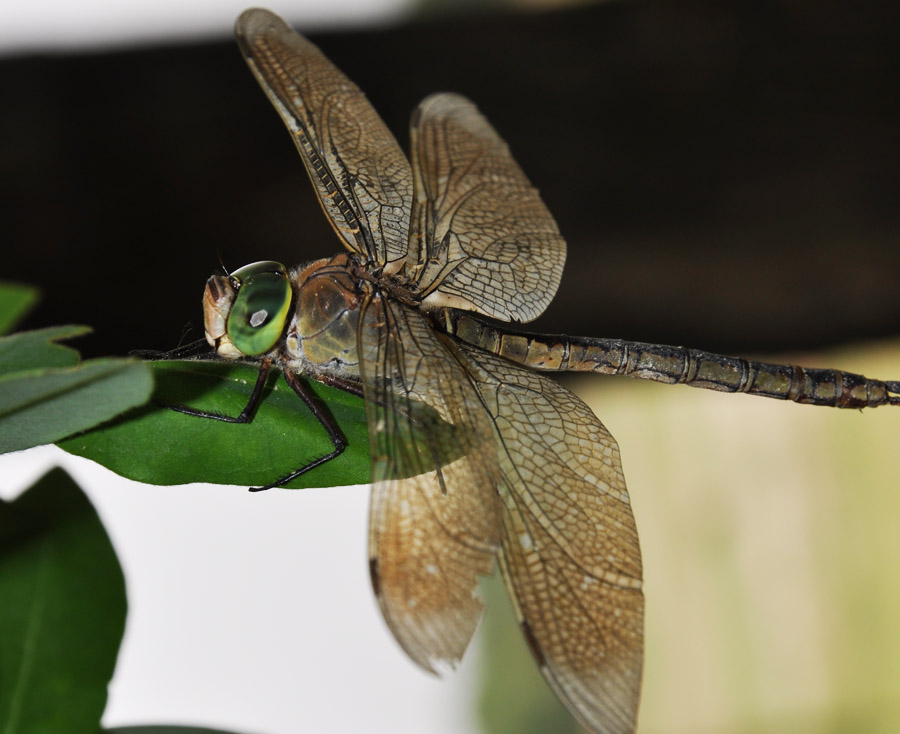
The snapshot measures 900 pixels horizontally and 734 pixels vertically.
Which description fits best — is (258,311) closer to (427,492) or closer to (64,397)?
(427,492)

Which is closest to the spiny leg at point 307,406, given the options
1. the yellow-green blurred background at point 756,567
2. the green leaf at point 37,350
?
the green leaf at point 37,350

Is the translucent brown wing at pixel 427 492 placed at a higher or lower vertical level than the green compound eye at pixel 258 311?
lower

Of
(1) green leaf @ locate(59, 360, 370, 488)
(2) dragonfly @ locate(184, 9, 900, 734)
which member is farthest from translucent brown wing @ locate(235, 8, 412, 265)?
(1) green leaf @ locate(59, 360, 370, 488)

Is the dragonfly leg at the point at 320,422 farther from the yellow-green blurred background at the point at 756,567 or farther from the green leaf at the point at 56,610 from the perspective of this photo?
the yellow-green blurred background at the point at 756,567

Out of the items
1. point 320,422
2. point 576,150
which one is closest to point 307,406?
point 320,422

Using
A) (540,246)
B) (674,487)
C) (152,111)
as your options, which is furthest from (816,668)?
(152,111)

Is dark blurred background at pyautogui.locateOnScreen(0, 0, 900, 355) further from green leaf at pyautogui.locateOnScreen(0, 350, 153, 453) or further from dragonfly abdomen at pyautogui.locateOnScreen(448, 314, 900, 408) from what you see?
green leaf at pyautogui.locateOnScreen(0, 350, 153, 453)
